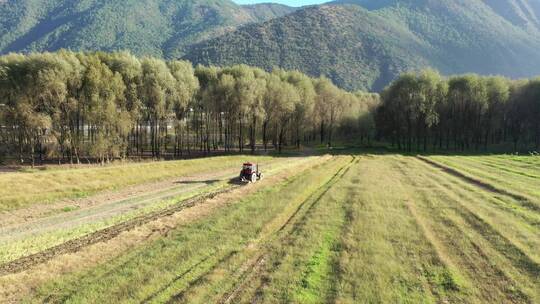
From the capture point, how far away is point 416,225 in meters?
26.1

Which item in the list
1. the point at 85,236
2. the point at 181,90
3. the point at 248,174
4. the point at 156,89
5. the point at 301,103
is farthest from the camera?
the point at 301,103

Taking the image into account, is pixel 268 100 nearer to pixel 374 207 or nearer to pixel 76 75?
pixel 76 75

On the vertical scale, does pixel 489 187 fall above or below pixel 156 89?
below

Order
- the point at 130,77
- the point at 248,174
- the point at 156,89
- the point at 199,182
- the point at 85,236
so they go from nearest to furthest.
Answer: the point at 85,236 → the point at 248,174 → the point at 199,182 → the point at 130,77 → the point at 156,89

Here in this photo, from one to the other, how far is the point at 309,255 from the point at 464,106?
107m

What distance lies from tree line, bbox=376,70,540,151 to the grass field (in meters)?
74.7

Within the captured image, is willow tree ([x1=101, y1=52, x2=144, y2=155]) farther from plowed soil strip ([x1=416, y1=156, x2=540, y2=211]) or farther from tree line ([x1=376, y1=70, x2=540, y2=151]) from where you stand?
tree line ([x1=376, y1=70, x2=540, y2=151])

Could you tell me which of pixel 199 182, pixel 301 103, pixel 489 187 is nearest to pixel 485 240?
pixel 489 187

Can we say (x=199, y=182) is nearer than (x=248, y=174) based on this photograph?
No

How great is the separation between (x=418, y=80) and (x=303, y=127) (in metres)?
34.3

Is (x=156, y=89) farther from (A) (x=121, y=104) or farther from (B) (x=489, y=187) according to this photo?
(B) (x=489, y=187)

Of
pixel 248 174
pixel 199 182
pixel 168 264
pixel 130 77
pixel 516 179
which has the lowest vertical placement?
pixel 168 264

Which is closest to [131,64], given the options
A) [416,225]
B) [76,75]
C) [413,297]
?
[76,75]

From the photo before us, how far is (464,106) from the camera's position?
110750mm
